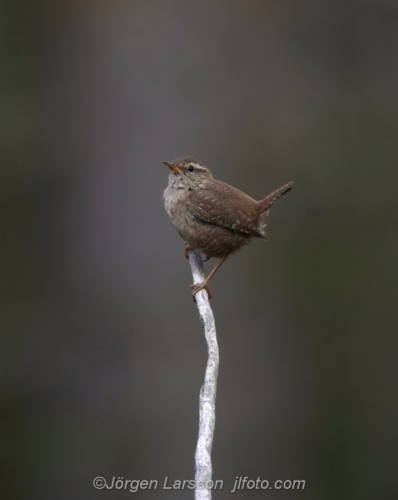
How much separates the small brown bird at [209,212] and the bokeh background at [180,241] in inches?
56.5

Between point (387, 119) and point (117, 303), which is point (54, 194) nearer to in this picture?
point (117, 303)

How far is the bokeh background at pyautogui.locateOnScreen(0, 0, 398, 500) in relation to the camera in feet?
19.4

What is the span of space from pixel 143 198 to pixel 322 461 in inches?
118

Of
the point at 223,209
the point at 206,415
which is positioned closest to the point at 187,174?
the point at 223,209

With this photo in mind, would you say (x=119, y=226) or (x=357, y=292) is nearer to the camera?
(x=119, y=226)

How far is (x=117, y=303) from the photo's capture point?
6.14m

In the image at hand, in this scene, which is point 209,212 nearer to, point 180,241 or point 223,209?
point 223,209

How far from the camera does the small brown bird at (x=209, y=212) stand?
393 cm

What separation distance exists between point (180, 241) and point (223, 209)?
1.77 m

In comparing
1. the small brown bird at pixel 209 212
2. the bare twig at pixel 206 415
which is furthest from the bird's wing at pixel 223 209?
the bare twig at pixel 206 415

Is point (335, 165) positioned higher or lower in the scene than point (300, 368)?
higher

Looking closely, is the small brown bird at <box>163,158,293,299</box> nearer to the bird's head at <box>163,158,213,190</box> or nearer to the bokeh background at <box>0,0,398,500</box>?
the bird's head at <box>163,158,213,190</box>

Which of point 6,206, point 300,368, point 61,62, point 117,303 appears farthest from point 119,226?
point 300,368

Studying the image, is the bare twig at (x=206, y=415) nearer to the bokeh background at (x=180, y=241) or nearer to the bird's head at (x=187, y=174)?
the bird's head at (x=187, y=174)
